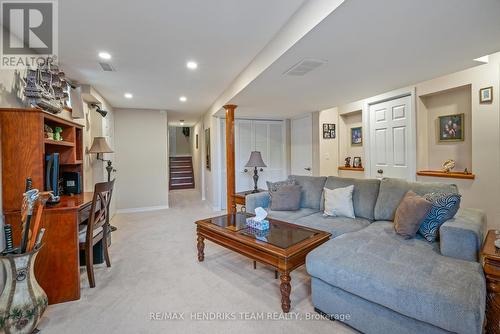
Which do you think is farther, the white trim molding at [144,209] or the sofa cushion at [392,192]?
the white trim molding at [144,209]

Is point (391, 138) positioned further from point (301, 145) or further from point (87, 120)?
point (87, 120)

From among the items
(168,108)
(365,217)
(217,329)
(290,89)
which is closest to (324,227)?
(365,217)

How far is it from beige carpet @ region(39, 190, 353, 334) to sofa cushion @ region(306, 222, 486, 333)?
0.41 meters

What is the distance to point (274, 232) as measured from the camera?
2.31 m

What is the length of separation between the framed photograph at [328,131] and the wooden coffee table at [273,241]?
313 centimetres

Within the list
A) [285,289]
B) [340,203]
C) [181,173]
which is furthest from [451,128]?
[181,173]

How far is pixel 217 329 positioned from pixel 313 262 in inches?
32.7

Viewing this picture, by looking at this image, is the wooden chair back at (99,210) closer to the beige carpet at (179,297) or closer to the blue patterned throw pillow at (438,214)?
the beige carpet at (179,297)

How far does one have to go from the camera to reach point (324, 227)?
8.23 ft

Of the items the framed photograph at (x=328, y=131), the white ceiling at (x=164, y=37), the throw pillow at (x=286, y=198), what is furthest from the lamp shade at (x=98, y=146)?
the framed photograph at (x=328, y=131)

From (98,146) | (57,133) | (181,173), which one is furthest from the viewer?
(181,173)

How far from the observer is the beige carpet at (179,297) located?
169 centimetres

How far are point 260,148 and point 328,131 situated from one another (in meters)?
1.66

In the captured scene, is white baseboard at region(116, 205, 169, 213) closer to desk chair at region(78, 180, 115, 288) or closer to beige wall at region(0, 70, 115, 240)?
beige wall at region(0, 70, 115, 240)
